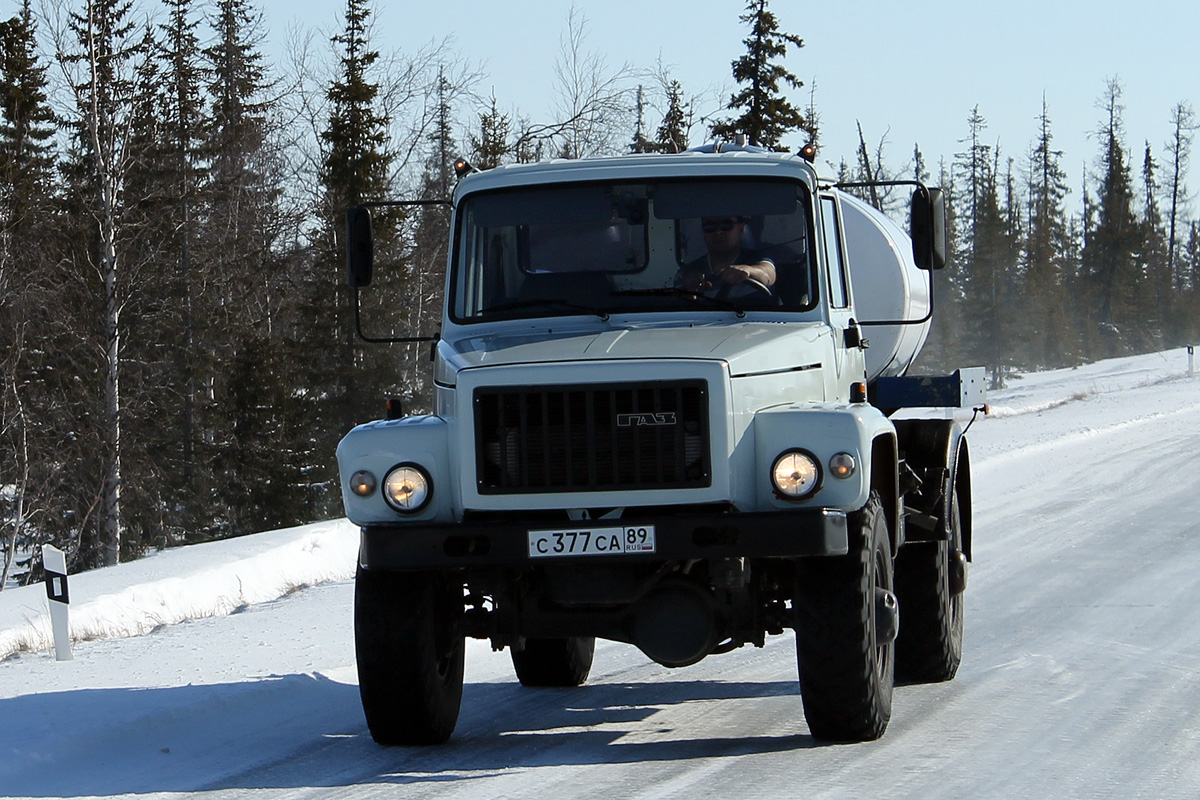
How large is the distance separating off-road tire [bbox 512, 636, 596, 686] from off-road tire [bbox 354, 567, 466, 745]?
1353 mm

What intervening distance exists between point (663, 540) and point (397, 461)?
1.12 m

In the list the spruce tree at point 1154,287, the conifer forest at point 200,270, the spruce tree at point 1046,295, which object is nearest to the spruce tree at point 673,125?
the conifer forest at point 200,270

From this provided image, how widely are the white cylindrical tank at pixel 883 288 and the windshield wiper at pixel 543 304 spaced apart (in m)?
2.47

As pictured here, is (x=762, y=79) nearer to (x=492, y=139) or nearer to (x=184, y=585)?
(x=492, y=139)

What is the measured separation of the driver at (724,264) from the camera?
657 centimetres

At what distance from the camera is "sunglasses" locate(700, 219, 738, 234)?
661cm

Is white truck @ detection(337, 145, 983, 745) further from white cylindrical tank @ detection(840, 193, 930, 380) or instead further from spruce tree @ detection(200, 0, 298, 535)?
spruce tree @ detection(200, 0, 298, 535)

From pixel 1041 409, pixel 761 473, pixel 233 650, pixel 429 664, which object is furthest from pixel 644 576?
pixel 1041 409

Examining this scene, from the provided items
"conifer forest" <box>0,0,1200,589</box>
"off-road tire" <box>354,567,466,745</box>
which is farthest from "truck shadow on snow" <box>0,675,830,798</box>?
"conifer forest" <box>0,0,1200,589</box>

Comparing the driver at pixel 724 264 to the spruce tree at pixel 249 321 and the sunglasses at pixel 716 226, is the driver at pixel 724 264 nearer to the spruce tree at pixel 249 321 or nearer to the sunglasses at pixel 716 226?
the sunglasses at pixel 716 226

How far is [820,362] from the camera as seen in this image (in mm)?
6359

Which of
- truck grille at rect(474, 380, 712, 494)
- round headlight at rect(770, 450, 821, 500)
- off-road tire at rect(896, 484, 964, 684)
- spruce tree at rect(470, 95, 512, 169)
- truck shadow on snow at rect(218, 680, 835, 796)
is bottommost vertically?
truck shadow on snow at rect(218, 680, 835, 796)

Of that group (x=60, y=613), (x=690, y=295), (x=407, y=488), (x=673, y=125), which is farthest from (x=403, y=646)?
(x=673, y=125)

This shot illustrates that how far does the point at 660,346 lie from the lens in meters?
5.82
